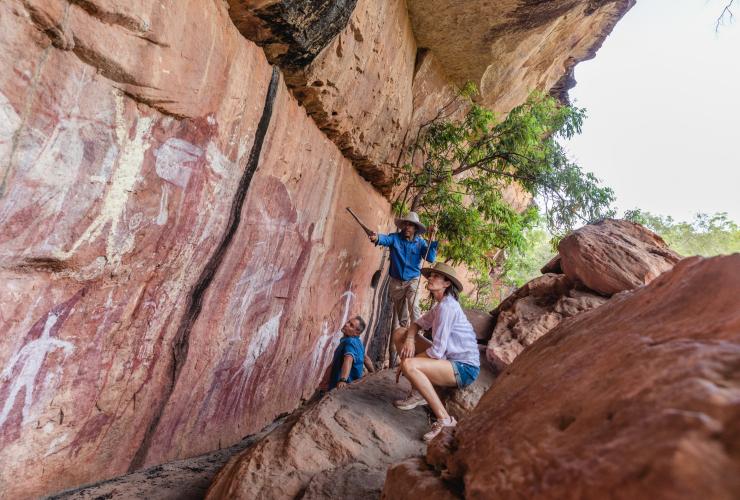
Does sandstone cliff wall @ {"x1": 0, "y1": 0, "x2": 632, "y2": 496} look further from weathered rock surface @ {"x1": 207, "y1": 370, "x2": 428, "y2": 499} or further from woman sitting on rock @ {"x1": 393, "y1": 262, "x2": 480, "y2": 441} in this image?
woman sitting on rock @ {"x1": 393, "y1": 262, "x2": 480, "y2": 441}

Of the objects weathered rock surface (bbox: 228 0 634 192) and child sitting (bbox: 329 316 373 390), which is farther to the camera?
child sitting (bbox: 329 316 373 390)

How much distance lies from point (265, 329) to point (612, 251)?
Result: 4.95 metres

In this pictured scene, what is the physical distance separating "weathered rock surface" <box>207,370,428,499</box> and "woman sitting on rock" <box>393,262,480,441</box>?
0.90 ft

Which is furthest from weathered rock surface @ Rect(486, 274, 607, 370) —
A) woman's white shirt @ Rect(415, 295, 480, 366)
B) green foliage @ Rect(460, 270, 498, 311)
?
green foliage @ Rect(460, 270, 498, 311)

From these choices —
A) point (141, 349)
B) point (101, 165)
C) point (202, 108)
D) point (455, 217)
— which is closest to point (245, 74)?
point (202, 108)

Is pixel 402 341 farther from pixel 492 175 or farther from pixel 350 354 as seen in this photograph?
pixel 492 175

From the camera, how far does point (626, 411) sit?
141 centimetres

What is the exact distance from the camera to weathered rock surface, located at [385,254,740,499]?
1.10m

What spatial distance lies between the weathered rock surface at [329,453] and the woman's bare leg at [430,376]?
1.00 feet

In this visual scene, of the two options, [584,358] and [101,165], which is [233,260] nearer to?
[101,165]

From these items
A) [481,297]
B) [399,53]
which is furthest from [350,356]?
[481,297]

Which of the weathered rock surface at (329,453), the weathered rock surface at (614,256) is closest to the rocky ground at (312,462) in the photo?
the weathered rock surface at (329,453)

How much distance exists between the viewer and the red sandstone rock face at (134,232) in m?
2.69

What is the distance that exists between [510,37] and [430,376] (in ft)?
23.2
